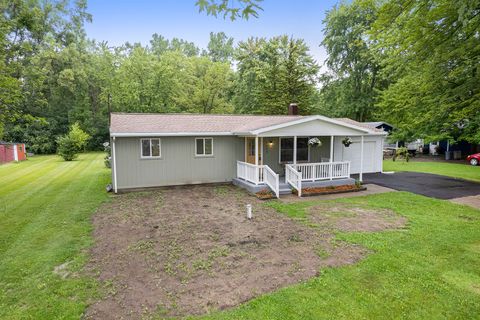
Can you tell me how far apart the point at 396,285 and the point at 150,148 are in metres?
10.0

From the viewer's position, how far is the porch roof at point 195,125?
1127cm

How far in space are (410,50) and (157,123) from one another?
9.82 metres

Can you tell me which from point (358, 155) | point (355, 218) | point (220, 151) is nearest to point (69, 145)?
point (220, 151)

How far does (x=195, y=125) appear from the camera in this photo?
13.0 meters

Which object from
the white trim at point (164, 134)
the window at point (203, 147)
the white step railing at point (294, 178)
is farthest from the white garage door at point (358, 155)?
the window at point (203, 147)

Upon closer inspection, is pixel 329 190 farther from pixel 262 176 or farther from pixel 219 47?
pixel 219 47

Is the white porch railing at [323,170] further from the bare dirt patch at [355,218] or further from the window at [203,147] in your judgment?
the window at [203,147]

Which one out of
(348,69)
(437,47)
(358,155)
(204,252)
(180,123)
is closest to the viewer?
(204,252)

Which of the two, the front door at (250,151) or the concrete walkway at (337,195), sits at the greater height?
the front door at (250,151)

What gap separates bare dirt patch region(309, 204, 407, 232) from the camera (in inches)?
286

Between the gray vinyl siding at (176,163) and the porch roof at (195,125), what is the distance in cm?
45

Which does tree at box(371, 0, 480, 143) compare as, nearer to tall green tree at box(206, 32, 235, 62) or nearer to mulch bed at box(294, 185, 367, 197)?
mulch bed at box(294, 185, 367, 197)

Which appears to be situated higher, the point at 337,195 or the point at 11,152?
the point at 11,152

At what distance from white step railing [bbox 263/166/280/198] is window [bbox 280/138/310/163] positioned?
2.50m
